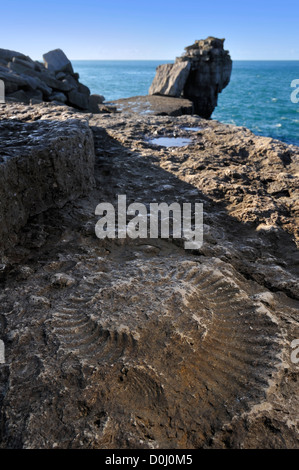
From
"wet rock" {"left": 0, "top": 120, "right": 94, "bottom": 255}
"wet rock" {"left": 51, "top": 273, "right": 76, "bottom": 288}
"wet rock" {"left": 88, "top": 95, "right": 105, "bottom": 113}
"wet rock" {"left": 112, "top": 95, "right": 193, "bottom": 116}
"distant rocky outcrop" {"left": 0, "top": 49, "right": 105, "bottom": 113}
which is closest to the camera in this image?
"wet rock" {"left": 51, "top": 273, "right": 76, "bottom": 288}

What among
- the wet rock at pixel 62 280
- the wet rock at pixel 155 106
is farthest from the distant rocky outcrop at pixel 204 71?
the wet rock at pixel 62 280

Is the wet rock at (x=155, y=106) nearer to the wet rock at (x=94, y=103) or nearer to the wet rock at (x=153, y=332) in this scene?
the wet rock at (x=94, y=103)

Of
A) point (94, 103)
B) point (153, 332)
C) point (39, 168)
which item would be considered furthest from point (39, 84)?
point (153, 332)

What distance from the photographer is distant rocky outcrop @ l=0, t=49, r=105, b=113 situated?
8469mm

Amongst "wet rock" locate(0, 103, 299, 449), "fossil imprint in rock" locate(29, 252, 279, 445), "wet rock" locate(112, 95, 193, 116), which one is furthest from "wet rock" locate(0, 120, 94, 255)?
"wet rock" locate(112, 95, 193, 116)

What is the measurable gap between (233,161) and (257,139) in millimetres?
936

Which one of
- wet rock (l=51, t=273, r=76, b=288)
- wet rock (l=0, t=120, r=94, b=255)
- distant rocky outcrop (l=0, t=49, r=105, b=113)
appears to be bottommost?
wet rock (l=51, t=273, r=76, b=288)

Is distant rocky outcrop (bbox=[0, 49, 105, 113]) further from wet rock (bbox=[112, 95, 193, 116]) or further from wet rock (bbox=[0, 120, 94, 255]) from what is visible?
wet rock (bbox=[0, 120, 94, 255])

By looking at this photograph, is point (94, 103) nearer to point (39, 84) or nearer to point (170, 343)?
point (39, 84)

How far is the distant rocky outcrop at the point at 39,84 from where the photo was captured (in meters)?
8.47

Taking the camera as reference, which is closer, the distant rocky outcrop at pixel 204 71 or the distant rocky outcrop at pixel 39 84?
the distant rocky outcrop at pixel 39 84

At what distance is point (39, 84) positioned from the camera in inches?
371

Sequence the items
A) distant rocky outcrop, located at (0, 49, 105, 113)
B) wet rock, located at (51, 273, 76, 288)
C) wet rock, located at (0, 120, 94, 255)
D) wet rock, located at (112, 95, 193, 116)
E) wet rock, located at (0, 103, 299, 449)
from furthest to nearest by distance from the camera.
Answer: wet rock, located at (112, 95, 193, 116) < distant rocky outcrop, located at (0, 49, 105, 113) < wet rock, located at (0, 120, 94, 255) < wet rock, located at (51, 273, 76, 288) < wet rock, located at (0, 103, 299, 449)

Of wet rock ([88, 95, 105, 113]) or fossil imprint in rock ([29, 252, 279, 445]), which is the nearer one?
fossil imprint in rock ([29, 252, 279, 445])
